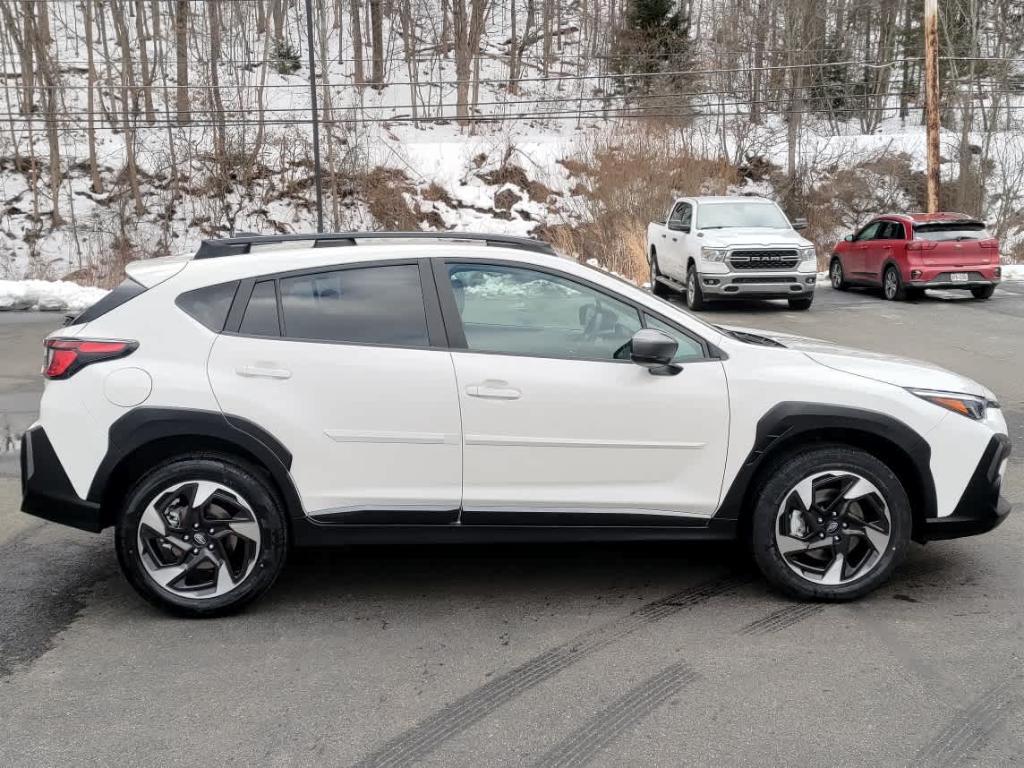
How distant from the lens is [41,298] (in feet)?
60.9

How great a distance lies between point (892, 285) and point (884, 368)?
1586 cm

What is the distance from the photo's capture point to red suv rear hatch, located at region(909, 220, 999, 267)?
1878cm

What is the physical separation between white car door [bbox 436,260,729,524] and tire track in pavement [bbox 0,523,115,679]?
6.09 feet

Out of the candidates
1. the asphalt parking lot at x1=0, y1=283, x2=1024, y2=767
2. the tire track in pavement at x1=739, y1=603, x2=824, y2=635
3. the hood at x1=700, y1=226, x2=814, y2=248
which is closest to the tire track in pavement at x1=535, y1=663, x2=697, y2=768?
the asphalt parking lot at x1=0, y1=283, x2=1024, y2=767

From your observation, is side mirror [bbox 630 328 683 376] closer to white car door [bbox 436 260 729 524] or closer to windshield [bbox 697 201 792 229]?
white car door [bbox 436 260 729 524]

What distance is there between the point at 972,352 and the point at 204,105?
37.6 m

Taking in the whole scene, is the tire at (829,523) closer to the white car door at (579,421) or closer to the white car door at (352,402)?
the white car door at (579,421)

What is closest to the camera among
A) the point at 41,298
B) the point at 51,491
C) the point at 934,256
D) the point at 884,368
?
the point at 51,491

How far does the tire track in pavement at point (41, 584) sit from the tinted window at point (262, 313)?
4.94 ft

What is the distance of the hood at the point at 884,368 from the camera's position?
15.4 feet

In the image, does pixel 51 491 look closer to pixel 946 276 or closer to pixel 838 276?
pixel 946 276

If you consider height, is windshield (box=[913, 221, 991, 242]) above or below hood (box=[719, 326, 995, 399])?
below

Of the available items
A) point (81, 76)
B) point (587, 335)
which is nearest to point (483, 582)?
point (587, 335)

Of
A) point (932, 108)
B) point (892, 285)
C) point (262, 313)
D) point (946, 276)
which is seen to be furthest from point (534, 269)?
point (932, 108)
